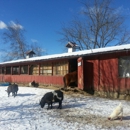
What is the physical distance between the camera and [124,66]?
1249cm

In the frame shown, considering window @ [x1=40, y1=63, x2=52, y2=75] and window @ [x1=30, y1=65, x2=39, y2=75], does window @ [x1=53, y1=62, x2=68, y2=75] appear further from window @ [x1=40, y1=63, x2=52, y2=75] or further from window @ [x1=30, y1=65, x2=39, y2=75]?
window @ [x1=30, y1=65, x2=39, y2=75]

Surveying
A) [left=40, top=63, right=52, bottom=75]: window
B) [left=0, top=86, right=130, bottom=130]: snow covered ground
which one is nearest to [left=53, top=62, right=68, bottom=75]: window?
[left=40, top=63, right=52, bottom=75]: window

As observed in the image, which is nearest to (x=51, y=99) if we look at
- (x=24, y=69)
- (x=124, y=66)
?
(x=124, y=66)

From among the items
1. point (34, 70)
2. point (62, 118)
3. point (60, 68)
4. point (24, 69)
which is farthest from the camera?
point (24, 69)

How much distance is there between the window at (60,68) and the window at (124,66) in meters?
5.57

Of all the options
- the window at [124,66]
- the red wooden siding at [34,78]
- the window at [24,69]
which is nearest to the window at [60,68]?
the red wooden siding at [34,78]

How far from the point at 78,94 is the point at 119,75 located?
3.04 meters

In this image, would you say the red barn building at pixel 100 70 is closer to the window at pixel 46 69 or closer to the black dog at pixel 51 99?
the window at pixel 46 69

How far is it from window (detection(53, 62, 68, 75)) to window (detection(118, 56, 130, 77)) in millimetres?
5573

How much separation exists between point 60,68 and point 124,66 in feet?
22.0

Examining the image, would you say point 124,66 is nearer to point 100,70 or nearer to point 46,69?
point 100,70

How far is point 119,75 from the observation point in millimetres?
12734

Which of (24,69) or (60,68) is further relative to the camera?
(24,69)

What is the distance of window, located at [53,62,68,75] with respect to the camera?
56.3 feet
